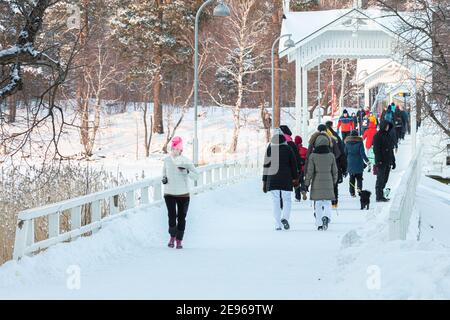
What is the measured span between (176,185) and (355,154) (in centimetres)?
933

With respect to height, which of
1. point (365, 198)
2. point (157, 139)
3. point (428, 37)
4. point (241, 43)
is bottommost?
point (157, 139)

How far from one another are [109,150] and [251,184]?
1205 inches

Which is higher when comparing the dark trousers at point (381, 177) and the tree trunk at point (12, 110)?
the tree trunk at point (12, 110)

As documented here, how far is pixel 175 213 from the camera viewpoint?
13844 mm

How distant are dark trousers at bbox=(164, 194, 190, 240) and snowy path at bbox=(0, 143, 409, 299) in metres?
0.32

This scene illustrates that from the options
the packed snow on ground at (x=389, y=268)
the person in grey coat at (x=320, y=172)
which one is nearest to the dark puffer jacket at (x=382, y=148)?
the person in grey coat at (x=320, y=172)

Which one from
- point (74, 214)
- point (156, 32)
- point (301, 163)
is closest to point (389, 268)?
point (74, 214)

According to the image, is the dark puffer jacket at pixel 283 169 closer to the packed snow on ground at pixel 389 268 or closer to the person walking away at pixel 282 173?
the person walking away at pixel 282 173

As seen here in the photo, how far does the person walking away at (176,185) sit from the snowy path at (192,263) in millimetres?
400

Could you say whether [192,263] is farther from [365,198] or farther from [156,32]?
[156,32]

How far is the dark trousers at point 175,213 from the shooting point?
13.8 meters
